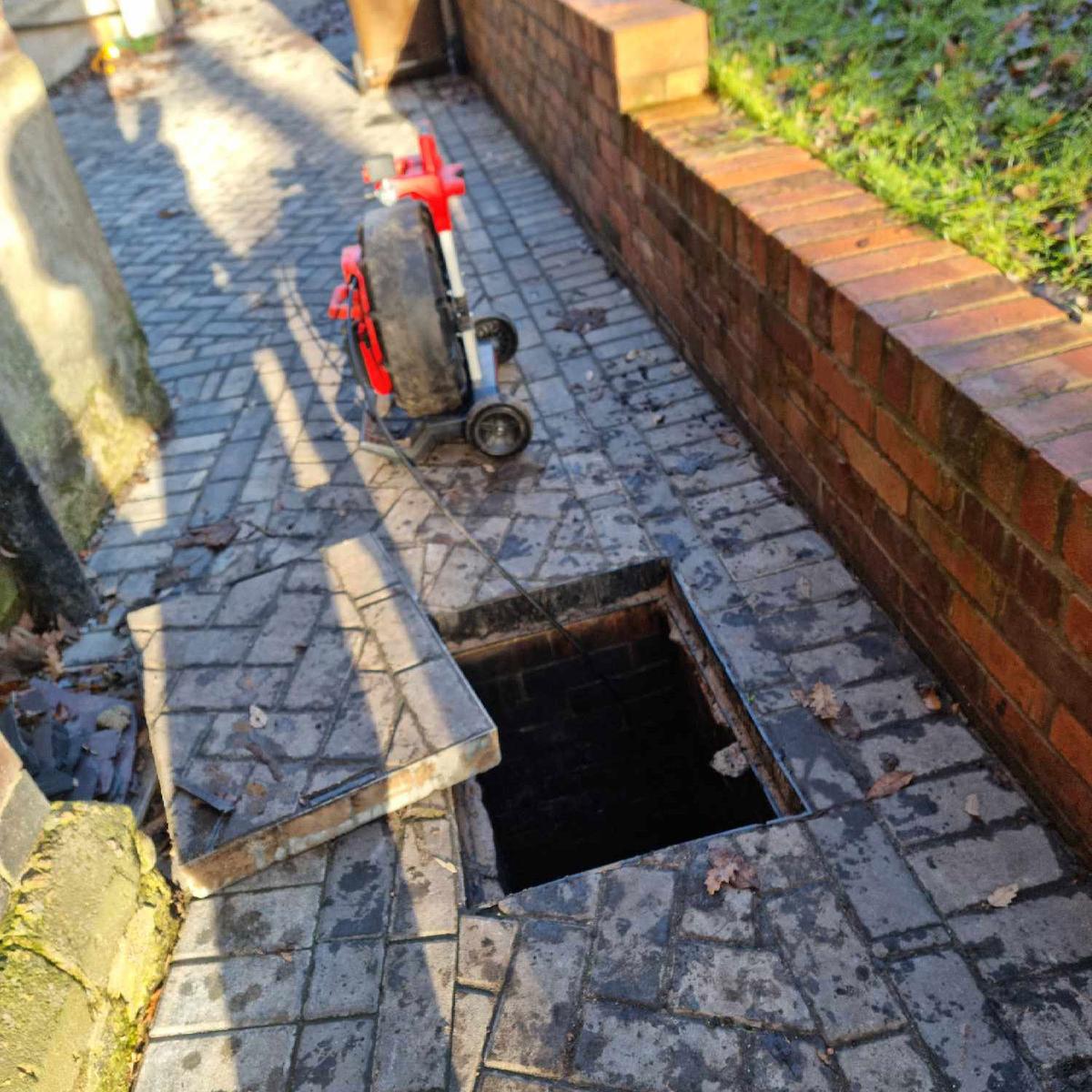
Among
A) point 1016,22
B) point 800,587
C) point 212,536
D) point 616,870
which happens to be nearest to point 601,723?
point 800,587

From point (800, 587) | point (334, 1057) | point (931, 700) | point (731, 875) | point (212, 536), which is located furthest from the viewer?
point (212, 536)

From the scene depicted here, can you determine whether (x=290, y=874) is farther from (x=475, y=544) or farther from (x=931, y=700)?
(x=931, y=700)

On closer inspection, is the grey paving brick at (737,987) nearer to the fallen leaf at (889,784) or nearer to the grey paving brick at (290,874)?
the fallen leaf at (889,784)

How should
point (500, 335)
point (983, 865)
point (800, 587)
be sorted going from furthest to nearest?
1. point (500, 335)
2. point (800, 587)
3. point (983, 865)

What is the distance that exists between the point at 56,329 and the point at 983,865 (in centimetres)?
467

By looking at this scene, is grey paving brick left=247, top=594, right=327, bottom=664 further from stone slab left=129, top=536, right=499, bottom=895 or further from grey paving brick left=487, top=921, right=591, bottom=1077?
grey paving brick left=487, top=921, right=591, bottom=1077

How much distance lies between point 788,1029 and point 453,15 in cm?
1156

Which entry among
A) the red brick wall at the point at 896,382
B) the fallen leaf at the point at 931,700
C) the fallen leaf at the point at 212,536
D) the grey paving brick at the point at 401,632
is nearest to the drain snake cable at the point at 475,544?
the grey paving brick at the point at 401,632

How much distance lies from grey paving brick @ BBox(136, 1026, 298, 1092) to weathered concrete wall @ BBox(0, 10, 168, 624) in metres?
2.27

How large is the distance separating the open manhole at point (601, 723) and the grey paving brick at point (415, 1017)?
3.07 ft

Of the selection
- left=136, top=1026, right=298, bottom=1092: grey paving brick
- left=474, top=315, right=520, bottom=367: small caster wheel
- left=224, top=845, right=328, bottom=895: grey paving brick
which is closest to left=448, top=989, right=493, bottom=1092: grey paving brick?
left=136, top=1026, right=298, bottom=1092: grey paving brick

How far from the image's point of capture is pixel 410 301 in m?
4.51

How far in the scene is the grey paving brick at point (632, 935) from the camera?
2.80 metres

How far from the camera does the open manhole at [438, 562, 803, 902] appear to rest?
13.8 ft
